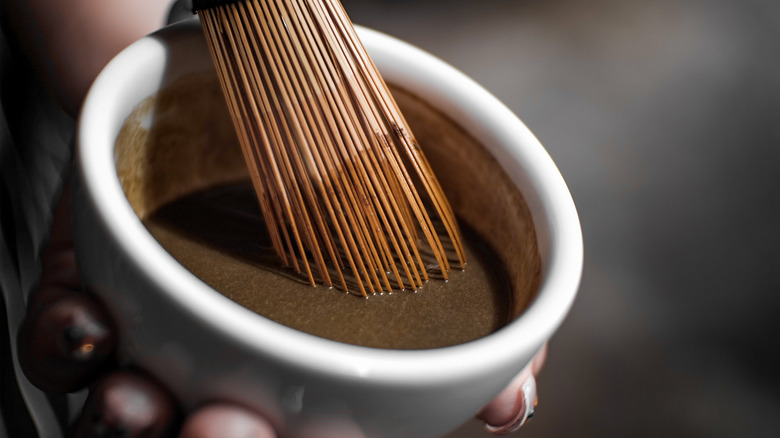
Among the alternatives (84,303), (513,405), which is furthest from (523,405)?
(84,303)

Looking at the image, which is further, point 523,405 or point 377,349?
point 523,405

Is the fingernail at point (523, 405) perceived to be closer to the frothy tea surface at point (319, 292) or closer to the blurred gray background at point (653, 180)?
the frothy tea surface at point (319, 292)

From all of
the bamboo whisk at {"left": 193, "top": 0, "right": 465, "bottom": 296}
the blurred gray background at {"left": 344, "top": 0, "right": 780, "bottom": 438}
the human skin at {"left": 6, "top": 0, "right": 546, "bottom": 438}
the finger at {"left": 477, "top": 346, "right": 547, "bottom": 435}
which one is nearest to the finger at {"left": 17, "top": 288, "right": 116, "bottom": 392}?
the human skin at {"left": 6, "top": 0, "right": 546, "bottom": 438}

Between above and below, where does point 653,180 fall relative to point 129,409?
below

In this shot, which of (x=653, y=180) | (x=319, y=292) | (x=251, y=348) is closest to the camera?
(x=251, y=348)

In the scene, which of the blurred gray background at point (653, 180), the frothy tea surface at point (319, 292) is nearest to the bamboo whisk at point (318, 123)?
the frothy tea surface at point (319, 292)

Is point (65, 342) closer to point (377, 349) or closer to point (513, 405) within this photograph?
point (377, 349)

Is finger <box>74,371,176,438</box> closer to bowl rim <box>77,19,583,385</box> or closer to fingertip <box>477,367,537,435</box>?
bowl rim <box>77,19,583,385</box>

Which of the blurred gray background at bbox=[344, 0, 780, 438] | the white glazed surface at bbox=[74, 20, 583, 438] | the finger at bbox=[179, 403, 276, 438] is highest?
the white glazed surface at bbox=[74, 20, 583, 438]
